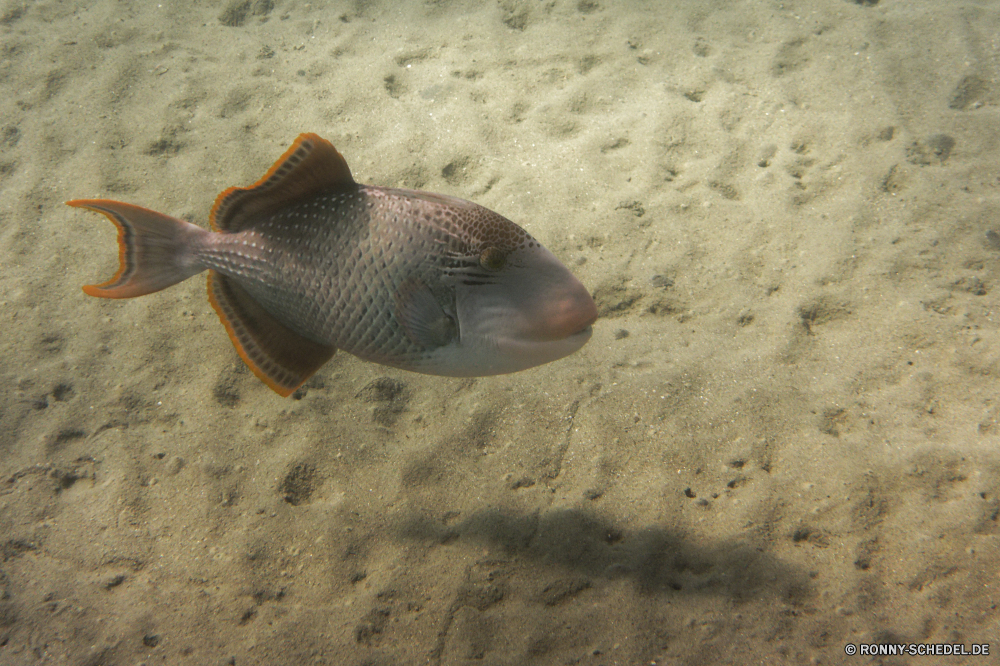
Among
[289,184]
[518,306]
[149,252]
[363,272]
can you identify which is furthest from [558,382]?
[149,252]

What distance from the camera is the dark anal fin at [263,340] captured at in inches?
67.5

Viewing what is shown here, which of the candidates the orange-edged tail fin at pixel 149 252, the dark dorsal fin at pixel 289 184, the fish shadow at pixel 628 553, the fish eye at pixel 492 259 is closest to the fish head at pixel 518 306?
the fish eye at pixel 492 259

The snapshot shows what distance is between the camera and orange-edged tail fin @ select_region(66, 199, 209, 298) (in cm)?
171

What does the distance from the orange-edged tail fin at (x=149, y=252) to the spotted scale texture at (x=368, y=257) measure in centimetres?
23

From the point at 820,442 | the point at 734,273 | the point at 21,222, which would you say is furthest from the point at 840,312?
the point at 21,222

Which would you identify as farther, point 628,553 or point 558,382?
point 558,382

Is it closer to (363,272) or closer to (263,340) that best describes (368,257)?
(363,272)

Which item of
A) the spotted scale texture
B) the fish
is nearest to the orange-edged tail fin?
the fish

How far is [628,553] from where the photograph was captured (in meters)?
1.89

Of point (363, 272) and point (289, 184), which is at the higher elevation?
point (289, 184)

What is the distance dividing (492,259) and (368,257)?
0.38m

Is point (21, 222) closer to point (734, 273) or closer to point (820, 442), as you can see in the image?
point (734, 273)

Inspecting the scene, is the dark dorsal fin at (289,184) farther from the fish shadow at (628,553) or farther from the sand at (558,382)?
the fish shadow at (628,553)

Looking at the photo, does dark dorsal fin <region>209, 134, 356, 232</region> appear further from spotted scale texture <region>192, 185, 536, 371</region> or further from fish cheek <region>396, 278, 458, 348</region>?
fish cheek <region>396, 278, 458, 348</region>
